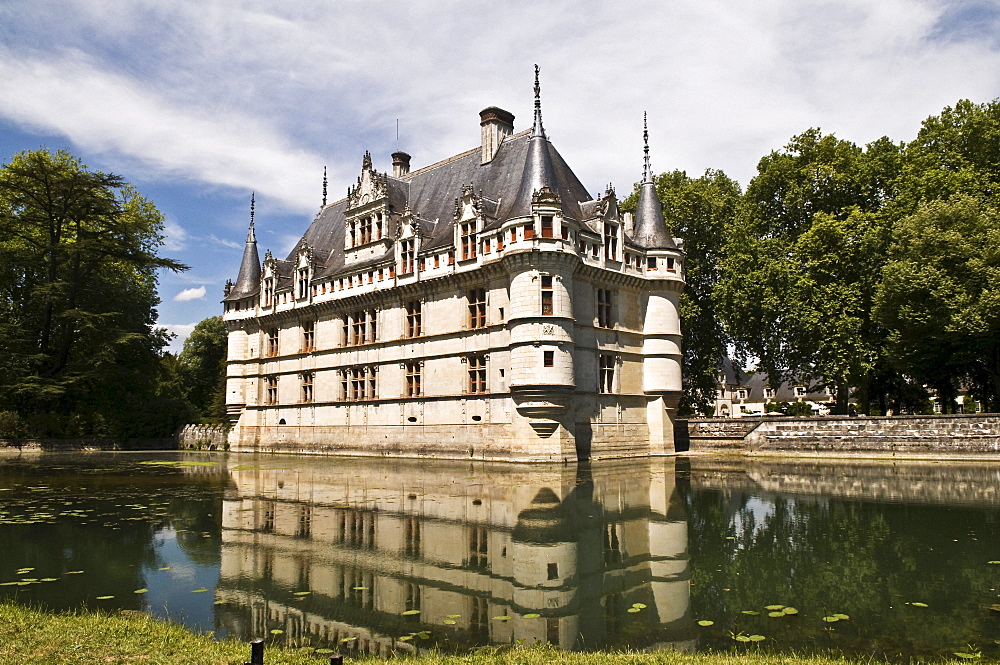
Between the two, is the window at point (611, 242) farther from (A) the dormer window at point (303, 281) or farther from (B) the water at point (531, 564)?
(A) the dormer window at point (303, 281)

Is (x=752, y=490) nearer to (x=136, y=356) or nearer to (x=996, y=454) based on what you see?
(x=996, y=454)

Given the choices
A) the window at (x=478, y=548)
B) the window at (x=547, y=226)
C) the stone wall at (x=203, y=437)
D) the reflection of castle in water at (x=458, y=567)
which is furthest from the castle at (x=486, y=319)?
the window at (x=478, y=548)

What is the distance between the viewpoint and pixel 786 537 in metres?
12.3

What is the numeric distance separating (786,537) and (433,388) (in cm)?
2390

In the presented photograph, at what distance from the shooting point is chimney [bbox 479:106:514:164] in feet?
125

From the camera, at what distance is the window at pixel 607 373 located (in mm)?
33656

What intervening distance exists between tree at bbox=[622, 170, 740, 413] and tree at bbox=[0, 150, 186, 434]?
1216 inches

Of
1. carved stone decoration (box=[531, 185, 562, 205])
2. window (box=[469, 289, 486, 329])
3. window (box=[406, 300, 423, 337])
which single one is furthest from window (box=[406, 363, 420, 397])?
carved stone decoration (box=[531, 185, 562, 205])

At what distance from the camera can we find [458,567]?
9.93 meters

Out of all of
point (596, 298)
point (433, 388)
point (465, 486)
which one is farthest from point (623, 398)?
point (465, 486)

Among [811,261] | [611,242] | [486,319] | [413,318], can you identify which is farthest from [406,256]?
[811,261]

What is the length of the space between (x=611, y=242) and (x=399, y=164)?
17.7 metres

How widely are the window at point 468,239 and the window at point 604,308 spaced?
627 centimetres

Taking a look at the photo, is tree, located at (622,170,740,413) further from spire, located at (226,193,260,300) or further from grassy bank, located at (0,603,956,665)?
grassy bank, located at (0,603,956,665)
